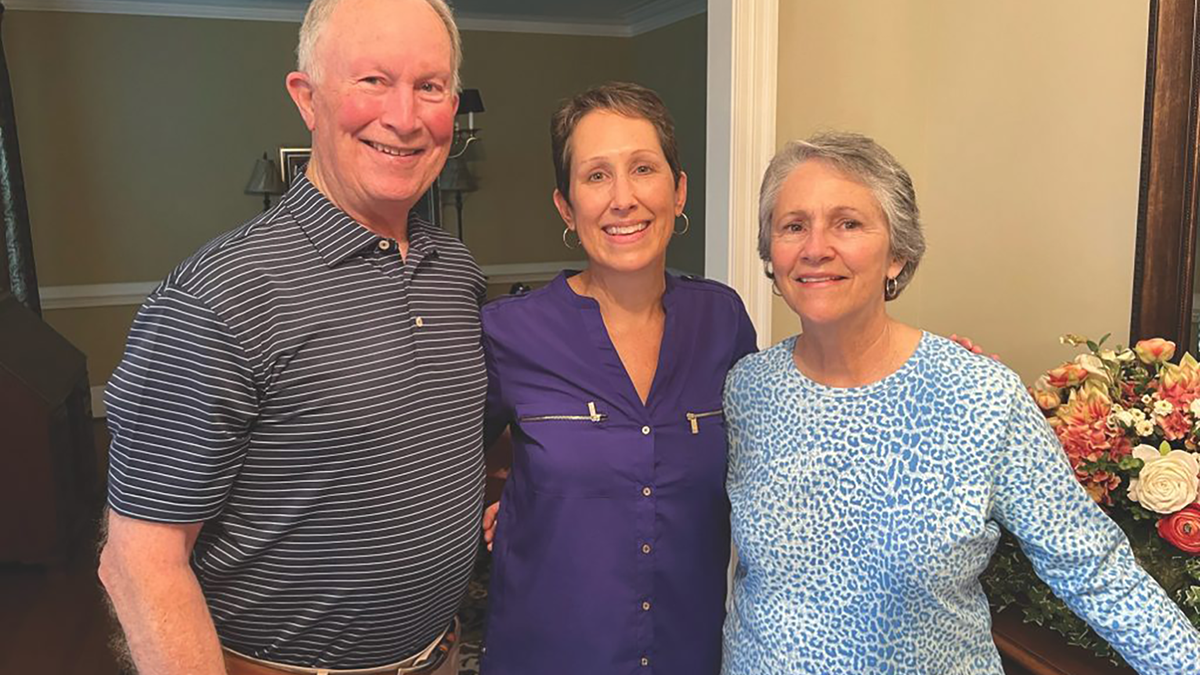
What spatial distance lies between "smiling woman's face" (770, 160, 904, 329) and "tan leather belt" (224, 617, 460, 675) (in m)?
0.78

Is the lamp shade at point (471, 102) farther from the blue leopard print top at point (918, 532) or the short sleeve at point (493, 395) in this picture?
the blue leopard print top at point (918, 532)

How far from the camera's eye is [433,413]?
1.33 meters

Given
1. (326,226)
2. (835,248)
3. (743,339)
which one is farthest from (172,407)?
(743,339)

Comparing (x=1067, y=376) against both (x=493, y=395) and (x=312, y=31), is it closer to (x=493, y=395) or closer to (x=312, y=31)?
(x=493, y=395)

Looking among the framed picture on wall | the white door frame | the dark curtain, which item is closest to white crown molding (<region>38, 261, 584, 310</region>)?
the dark curtain

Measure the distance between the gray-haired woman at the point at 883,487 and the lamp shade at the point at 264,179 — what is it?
546 centimetres

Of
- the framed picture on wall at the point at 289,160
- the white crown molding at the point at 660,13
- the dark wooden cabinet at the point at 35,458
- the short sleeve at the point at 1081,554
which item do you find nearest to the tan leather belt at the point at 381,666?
the short sleeve at the point at 1081,554

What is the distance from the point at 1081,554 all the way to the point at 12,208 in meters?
5.33

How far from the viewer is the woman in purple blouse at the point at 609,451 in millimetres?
1498

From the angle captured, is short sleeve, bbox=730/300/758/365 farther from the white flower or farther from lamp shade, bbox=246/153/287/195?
lamp shade, bbox=246/153/287/195

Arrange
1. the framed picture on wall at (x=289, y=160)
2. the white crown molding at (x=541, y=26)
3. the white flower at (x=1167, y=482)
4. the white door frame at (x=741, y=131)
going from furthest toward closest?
the white crown molding at (x=541, y=26) → the framed picture on wall at (x=289, y=160) → the white door frame at (x=741, y=131) → the white flower at (x=1167, y=482)

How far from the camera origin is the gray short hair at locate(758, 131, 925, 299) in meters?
1.27

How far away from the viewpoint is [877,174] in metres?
1.27

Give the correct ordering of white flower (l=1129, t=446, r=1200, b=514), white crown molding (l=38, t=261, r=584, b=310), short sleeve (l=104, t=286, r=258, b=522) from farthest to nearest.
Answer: white crown molding (l=38, t=261, r=584, b=310)
white flower (l=1129, t=446, r=1200, b=514)
short sleeve (l=104, t=286, r=258, b=522)
